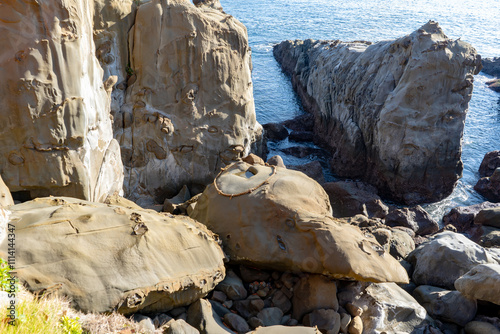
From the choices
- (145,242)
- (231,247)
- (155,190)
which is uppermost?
(145,242)

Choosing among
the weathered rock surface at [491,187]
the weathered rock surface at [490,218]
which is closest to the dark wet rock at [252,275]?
the weathered rock surface at [490,218]

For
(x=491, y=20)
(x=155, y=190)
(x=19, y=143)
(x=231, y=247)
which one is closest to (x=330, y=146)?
(x=155, y=190)

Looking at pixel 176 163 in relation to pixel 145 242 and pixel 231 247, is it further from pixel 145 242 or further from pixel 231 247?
pixel 145 242

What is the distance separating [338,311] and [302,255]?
1.16m

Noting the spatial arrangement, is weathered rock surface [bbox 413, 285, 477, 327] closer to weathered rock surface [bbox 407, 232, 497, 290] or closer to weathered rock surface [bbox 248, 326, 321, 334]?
weathered rock surface [bbox 407, 232, 497, 290]

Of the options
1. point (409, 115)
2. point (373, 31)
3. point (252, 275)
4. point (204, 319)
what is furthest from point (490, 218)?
point (373, 31)

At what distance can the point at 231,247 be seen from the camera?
7.66 metres

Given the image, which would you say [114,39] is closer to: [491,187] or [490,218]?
[490,218]

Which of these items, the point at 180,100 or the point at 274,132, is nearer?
the point at 180,100

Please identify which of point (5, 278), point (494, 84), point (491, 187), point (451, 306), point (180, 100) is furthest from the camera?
point (494, 84)

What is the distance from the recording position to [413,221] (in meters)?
15.8

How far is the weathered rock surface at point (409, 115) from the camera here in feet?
59.9

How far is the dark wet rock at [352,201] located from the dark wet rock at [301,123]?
9423mm

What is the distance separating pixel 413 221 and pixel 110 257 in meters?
13.3
